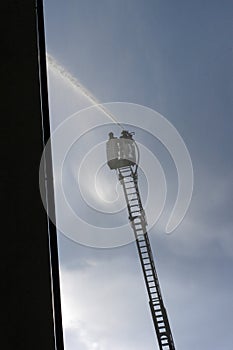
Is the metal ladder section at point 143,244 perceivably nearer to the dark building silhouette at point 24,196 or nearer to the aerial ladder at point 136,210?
the aerial ladder at point 136,210

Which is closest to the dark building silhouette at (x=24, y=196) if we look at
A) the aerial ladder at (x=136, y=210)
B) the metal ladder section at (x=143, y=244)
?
the aerial ladder at (x=136, y=210)

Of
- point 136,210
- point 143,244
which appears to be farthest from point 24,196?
point 143,244

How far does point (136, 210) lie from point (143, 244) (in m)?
0.32

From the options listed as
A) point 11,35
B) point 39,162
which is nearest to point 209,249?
point 39,162

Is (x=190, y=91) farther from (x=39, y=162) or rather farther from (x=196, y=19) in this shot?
(x=39, y=162)

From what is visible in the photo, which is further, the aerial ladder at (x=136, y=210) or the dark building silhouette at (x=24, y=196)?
the aerial ladder at (x=136, y=210)

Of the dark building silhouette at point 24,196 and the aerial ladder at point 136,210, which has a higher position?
the aerial ladder at point 136,210

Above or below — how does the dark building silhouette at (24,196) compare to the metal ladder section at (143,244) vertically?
below

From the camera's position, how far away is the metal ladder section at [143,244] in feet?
8.23

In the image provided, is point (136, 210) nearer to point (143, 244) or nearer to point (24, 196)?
point (143, 244)

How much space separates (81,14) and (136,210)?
1.38 meters

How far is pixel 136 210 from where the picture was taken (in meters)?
2.67

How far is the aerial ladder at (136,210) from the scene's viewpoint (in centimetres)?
244

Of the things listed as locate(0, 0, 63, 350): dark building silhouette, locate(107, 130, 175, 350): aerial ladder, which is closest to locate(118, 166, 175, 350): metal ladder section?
locate(107, 130, 175, 350): aerial ladder
